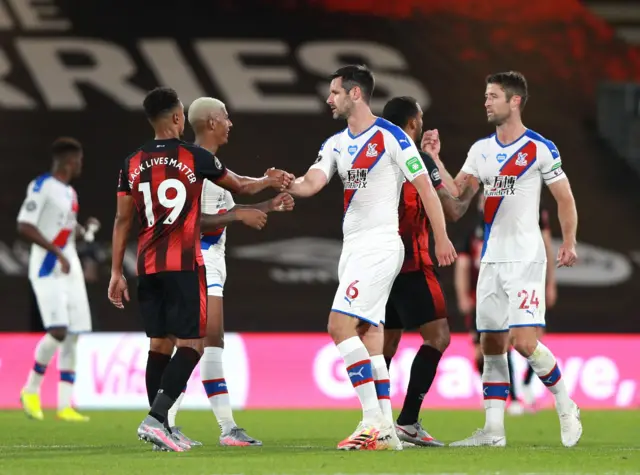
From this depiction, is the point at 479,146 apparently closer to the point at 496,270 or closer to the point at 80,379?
the point at 496,270

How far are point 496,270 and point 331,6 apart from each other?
370 inches

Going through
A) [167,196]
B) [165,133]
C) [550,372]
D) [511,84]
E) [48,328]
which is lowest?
[550,372]

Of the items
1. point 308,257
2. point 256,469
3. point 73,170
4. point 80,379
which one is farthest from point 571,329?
point 256,469

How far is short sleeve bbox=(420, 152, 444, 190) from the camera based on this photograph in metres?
7.70

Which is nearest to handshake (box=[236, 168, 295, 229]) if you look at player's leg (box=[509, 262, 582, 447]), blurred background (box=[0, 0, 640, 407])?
player's leg (box=[509, 262, 582, 447])

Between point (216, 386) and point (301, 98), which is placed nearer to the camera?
point (216, 386)

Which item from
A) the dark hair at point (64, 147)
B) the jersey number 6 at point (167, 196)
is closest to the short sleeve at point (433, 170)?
the jersey number 6 at point (167, 196)

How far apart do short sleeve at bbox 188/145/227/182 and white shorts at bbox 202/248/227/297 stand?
2.98 feet

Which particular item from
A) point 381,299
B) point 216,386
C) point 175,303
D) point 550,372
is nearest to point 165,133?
point 175,303

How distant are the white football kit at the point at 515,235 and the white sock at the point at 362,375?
1072 mm

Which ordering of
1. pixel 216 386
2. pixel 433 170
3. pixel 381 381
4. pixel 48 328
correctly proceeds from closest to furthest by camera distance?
pixel 381 381 < pixel 433 170 < pixel 216 386 < pixel 48 328

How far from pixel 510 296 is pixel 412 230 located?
723 mm

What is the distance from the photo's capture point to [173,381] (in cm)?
720

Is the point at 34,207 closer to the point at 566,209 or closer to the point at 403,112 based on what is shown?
the point at 403,112
